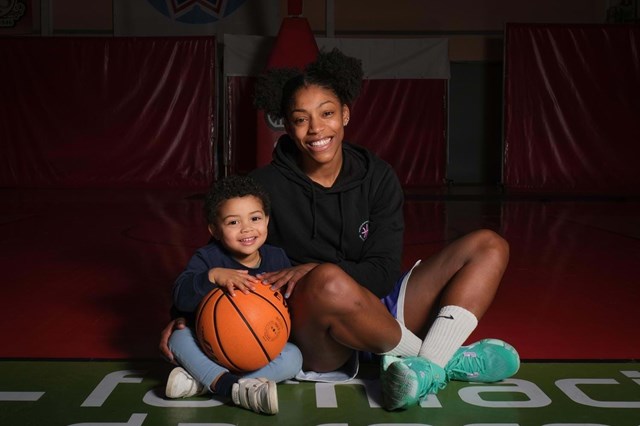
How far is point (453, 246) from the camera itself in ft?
6.95

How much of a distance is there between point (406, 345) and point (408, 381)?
0.24m

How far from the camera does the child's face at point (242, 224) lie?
6.46 feet

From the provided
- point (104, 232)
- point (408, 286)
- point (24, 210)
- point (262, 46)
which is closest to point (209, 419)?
point (408, 286)

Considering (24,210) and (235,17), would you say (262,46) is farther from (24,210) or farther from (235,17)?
(24,210)

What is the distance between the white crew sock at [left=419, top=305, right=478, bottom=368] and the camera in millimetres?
1957

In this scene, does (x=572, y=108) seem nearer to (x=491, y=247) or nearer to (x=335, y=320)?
(x=491, y=247)

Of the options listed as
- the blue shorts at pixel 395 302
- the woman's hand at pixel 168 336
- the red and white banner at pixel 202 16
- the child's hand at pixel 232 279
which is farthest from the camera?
the red and white banner at pixel 202 16

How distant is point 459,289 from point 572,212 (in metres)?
4.75

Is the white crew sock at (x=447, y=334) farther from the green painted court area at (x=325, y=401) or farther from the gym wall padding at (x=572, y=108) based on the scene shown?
the gym wall padding at (x=572, y=108)

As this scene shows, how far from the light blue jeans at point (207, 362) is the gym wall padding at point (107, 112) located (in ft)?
24.1

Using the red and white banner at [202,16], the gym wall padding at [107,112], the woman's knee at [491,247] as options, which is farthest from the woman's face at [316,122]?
the red and white banner at [202,16]

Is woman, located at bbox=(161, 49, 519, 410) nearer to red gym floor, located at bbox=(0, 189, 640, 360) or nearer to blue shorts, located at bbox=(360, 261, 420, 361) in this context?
blue shorts, located at bbox=(360, 261, 420, 361)

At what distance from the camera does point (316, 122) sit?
2.06 m

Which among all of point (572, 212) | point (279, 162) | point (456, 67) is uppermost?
point (456, 67)
